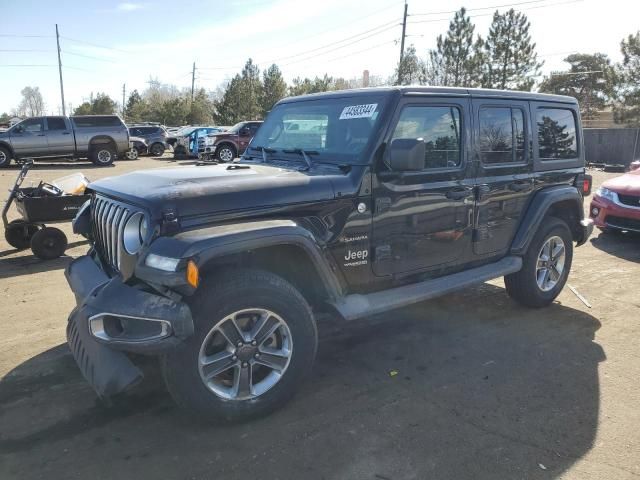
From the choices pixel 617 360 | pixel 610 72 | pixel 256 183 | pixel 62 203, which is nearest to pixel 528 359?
pixel 617 360

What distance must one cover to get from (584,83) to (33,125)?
1850 inches

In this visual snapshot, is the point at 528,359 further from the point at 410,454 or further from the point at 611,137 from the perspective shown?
the point at 611,137

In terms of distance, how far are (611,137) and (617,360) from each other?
85.2ft

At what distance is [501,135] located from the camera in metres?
4.51

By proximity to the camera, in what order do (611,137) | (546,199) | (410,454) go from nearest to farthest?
(410,454)
(546,199)
(611,137)

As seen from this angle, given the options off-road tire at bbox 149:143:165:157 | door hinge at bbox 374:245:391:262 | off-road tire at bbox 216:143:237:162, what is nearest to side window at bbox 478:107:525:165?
door hinge at bbox 374:245:391:262

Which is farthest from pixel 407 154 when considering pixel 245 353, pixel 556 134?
pixel 556 134

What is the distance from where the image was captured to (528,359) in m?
4.05

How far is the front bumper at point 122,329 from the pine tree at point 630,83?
3444 cm

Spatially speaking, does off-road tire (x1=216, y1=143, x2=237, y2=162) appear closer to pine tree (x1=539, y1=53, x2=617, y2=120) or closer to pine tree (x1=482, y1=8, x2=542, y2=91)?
pine tree (x1=482, y1=8, x2=542, y2=91)

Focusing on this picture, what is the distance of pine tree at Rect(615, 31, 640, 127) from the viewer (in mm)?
29219

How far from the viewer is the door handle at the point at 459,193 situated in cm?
405

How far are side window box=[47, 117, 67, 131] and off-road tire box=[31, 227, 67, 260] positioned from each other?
15310mm

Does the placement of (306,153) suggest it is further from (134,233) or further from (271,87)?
(271,87)
